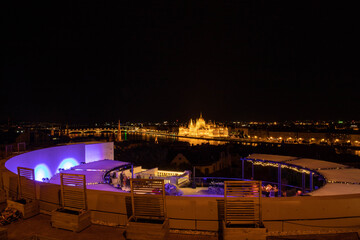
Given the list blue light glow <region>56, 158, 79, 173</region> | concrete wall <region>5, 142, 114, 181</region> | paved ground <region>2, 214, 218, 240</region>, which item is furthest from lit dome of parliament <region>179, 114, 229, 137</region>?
paved ground <region>2, 214, 218, 240</region>

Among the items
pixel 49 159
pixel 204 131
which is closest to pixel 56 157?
pixel 49 159

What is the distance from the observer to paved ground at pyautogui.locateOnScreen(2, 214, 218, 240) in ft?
11.4

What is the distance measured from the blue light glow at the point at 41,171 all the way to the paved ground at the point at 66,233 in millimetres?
5245

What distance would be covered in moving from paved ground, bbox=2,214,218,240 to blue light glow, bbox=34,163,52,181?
5.24 metres

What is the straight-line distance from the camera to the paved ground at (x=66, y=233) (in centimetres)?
349

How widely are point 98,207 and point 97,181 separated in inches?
85.0

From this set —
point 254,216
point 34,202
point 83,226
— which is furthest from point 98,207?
point 254,216

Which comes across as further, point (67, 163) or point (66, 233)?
point (67, 163)

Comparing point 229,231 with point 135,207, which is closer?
point 229,231

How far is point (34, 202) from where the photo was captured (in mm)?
4281

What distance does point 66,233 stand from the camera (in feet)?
11.8

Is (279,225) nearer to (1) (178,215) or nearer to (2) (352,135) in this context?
(1) (178,215)

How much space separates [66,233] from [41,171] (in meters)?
6.32

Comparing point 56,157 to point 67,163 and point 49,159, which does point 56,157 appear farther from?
point 67,163
